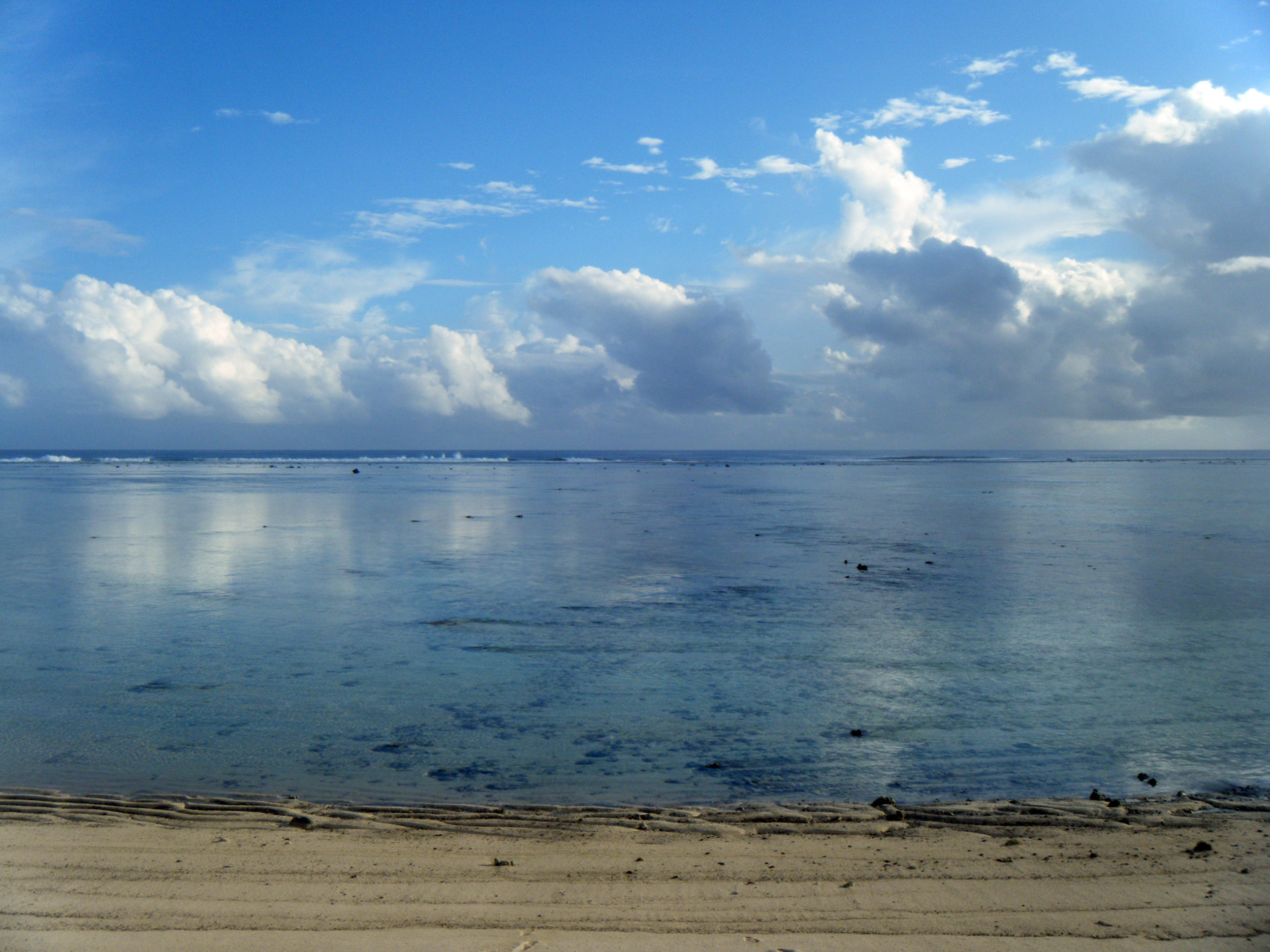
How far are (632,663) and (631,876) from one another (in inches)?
239

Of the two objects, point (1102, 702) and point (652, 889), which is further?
point (1102, 702)

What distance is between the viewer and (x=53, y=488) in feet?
174

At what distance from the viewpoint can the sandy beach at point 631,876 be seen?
16.6 ft

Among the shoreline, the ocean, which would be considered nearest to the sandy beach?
the shoreline

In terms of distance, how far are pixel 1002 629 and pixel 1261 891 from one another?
28.0 feet

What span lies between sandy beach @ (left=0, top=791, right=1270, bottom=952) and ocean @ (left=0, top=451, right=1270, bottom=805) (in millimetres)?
602

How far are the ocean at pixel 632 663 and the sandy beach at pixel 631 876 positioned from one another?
0.60 meters

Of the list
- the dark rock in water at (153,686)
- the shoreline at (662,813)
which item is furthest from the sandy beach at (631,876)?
the dark rock in water at (153,686)

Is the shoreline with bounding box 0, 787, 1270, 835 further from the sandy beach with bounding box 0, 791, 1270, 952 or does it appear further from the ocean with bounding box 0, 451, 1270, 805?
the ocean with bounding box 0, 451, 1270, 805

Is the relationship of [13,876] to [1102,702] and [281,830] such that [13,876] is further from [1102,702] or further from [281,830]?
[1102,702]

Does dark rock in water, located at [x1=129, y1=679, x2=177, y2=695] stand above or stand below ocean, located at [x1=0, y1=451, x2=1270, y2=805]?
below

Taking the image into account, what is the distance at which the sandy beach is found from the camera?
16.6ft

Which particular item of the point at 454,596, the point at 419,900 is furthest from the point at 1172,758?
the point at 454,596

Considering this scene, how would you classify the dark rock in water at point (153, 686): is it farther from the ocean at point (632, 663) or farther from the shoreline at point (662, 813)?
the shoreline at point (662, 813)
